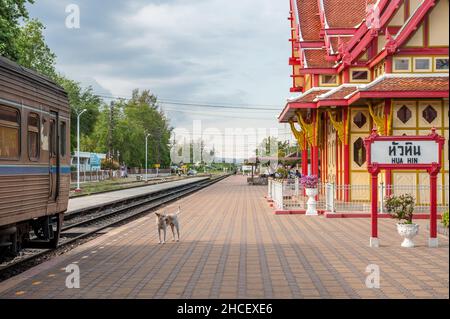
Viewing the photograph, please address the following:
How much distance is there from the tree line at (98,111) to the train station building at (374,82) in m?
11.2

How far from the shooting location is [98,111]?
85750 millimetres

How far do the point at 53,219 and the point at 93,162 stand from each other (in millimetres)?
87112

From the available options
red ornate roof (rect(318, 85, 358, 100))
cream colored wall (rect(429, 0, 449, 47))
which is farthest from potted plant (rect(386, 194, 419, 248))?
red ornate roof (rect(318, 85, 358, 100))

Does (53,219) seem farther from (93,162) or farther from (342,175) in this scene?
(93,162)

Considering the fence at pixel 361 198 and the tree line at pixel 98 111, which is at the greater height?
the tree line at pixel 98 111

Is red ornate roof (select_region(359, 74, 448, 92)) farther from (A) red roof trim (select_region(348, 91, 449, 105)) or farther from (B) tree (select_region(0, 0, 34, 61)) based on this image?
(B) tree (select_region(0, 0, 34, 61))

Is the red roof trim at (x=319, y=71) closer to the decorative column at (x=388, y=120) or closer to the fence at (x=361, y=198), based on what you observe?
the decorative column at (x=388, y=120)

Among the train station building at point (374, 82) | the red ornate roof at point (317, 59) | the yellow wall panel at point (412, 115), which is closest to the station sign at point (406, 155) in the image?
the train station building at point (374, 82)

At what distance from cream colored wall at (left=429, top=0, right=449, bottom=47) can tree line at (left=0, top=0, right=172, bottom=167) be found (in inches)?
535

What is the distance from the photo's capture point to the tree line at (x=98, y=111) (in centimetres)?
2738

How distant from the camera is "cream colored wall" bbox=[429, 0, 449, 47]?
69.4ft

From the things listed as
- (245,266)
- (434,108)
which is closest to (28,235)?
(245,266)

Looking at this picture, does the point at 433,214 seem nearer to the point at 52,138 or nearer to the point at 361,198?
the point at 52,138
